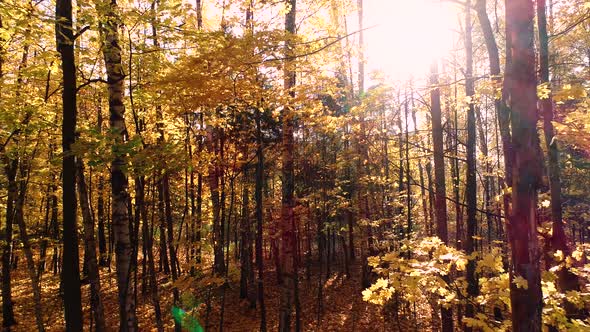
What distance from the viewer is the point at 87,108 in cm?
1536

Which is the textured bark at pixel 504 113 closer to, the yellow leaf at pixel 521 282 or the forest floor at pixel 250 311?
the yellow leaf at pixel 521 282

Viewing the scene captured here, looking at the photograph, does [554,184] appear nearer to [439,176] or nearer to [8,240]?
[439,176]

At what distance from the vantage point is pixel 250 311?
47.7 feet

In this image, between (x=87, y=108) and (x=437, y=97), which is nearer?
(x=437, y=97)

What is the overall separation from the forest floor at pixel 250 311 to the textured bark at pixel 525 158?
A: 32.6 feet

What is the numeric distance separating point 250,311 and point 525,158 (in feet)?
45.4

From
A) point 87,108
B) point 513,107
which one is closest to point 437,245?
point 513,107

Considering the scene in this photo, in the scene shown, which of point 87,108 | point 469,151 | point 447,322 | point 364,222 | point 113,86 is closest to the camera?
point 113,86

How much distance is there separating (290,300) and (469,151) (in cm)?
614

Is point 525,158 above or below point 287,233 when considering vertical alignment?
above

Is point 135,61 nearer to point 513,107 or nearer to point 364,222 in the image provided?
point 513,107

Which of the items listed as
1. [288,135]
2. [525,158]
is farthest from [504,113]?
[288,135]

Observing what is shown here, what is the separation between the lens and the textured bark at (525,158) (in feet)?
9.37

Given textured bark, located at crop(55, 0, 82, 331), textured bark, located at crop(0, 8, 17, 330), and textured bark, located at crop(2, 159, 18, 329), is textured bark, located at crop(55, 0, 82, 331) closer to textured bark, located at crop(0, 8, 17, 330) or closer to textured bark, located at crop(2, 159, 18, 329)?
textured bark, located at crop(0, 8, 17, 330)
